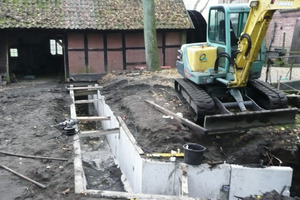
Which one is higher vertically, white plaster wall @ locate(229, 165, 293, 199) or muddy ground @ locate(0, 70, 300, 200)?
muddy ground @ locate(0, 70, 300, 200)

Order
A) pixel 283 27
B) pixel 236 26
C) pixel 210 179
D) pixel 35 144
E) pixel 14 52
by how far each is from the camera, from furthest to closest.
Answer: pixel 14 52
pixel 283 27
pixel 236 26
pixel 35 144
pixel 210 179

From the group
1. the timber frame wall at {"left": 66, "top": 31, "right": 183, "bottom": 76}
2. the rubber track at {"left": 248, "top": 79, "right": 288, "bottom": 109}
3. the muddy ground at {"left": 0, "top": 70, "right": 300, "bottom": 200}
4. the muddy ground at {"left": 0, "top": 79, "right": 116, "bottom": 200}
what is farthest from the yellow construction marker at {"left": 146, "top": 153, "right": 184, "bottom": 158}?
the timber frame wall at {"left": 66, "top": 31, "right": 183, "bottom": 76}

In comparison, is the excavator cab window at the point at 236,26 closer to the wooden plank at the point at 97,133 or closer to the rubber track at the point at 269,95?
the rubber track at the point at 269,95

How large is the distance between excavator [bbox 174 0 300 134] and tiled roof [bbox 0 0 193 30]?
24.6ft

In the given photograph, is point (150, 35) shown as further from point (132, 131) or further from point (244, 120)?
point (244, 120)

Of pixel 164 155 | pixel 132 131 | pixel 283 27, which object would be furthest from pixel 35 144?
pixel 283 27

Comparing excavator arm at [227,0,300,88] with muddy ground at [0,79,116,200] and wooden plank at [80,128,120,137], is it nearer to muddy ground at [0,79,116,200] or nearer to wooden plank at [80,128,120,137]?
wooden plank at [80,128,120,137]

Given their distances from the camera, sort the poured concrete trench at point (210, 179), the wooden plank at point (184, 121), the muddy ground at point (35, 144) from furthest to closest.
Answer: the wooden plank at point (184, 121) < the poured concrete trench at point (210, 179) < the muddy ground at point (35, 144)

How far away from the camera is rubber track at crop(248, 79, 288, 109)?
6.76 meters

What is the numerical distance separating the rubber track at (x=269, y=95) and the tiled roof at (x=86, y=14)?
8.66 metres

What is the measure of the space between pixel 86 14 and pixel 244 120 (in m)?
11.1

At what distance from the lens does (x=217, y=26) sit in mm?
7297

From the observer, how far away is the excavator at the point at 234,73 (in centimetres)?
605

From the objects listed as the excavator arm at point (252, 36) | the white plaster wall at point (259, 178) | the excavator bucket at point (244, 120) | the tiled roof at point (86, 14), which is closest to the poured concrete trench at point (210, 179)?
the white plaster wall at point (259, 178)
